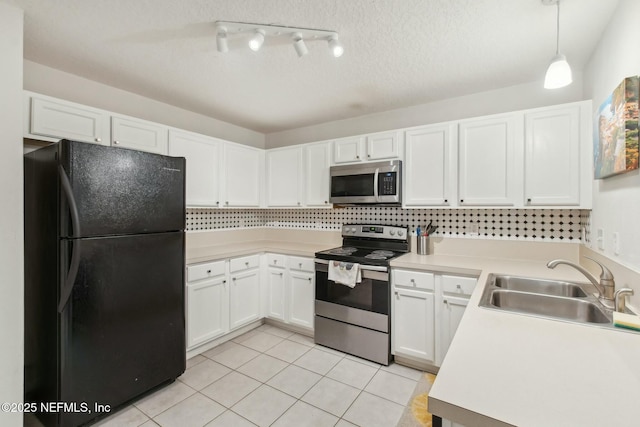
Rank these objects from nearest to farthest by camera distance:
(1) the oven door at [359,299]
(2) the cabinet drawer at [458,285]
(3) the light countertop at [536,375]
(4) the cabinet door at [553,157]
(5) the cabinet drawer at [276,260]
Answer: (3) the light countertop at [536,375], (4) the cabinet door at [553,157], (2) the cabinet drawer at [458,285], (1) the oven door at [359,299], (5) the cabinet drawer at [276,260]

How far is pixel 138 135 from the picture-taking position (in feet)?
8.03

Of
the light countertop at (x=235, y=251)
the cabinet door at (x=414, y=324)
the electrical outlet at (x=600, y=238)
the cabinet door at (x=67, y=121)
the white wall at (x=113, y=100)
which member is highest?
the white wall at (x=113, y=100)

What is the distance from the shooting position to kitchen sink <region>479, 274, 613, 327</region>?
145 centimetres

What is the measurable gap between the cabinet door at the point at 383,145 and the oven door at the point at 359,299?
Answer: 108 centimetres

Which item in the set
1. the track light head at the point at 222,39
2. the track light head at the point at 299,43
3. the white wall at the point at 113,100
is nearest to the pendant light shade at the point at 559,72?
the track light head at the point at 299,43

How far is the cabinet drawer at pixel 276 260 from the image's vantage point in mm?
3182

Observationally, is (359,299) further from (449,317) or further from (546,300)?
(546,300)

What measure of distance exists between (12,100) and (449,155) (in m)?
2.92

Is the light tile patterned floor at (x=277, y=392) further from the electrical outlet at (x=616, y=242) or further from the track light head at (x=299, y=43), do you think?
the track light head at (x=299, y=43)

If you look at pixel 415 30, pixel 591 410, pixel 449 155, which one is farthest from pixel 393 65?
pixel 591 410

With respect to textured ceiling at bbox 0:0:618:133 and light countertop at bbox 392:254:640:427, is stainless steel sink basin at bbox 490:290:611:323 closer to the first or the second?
light countertop at bbox 392:254:640:427

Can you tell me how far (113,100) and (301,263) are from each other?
2254 mm

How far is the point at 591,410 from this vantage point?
0.68m

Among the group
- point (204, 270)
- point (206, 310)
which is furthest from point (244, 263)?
point (206, 310)
